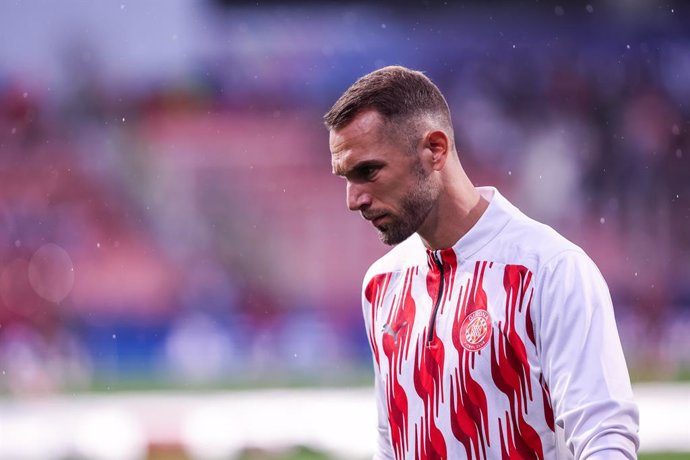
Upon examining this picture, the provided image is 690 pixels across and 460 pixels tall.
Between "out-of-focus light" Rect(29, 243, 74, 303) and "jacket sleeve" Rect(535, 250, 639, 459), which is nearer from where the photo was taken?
"jacket sleeve" Rect(535, 250, 639, 459)

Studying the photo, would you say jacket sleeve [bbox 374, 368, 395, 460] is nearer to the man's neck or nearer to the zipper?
the zipper

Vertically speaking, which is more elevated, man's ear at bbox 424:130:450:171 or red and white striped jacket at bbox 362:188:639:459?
man's ear at bbox 424:130:450:171

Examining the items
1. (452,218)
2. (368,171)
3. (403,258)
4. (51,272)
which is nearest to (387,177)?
(368,171)

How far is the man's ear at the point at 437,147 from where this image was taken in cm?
223

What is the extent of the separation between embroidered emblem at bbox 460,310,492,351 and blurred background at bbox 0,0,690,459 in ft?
33.7

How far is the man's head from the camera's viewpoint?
2.21 metres

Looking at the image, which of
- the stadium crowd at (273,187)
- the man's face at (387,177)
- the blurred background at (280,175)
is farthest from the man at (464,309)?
the stadium crowd at (273,187)

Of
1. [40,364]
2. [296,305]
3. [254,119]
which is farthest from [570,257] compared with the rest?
[254,119]

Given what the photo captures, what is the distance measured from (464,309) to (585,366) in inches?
12.6

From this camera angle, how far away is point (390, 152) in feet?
7.28

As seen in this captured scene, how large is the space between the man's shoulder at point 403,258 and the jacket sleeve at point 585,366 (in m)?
0.40

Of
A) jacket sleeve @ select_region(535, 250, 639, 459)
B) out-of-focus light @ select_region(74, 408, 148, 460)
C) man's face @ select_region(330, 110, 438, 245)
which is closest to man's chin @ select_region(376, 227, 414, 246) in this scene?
man's face @ select_region(330, 110, 438, 245)

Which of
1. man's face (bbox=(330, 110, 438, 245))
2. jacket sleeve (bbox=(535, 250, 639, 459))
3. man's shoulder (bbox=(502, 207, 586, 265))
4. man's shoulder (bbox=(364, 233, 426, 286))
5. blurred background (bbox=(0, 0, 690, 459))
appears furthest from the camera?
blurred background (bbox=(0, 0, 690, 459))

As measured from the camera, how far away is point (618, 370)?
1.96 metres
